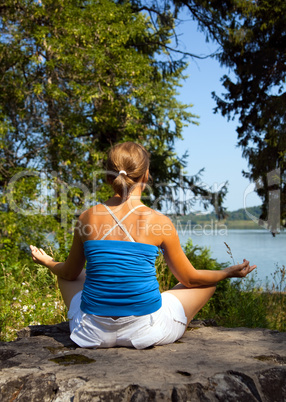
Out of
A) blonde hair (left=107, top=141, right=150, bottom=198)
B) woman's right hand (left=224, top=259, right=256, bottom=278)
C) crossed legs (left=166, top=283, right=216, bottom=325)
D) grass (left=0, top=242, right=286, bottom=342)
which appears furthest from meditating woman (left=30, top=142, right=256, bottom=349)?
grass (left=0, top=242, right=286, bottom=342)

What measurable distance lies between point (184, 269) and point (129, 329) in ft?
1.80

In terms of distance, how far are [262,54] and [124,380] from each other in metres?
9.83

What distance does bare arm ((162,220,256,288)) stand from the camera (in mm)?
2770

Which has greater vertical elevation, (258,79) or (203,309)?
(258,79)

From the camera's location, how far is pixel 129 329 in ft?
8.73

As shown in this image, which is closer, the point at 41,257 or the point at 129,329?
the point at 129,329

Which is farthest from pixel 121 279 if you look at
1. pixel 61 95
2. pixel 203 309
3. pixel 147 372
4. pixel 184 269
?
pixel 61 95

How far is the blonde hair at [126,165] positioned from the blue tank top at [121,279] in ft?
1.26

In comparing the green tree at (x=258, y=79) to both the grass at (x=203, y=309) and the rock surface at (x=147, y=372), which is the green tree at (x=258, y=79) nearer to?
the grass at (x=203, y=309)

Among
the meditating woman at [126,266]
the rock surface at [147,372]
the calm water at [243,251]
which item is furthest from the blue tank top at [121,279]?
the calm water at [243,251]

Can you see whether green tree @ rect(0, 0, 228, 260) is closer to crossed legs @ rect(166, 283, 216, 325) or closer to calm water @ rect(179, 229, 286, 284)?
calm water @ rect(179, 229, 286, 284)

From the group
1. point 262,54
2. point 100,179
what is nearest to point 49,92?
point 100,179

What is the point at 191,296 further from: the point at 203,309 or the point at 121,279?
the point at 203,309

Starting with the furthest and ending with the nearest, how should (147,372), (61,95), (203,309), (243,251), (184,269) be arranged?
(243,251) < (61,95) < (203,309) < (184,269) < (147,372)
